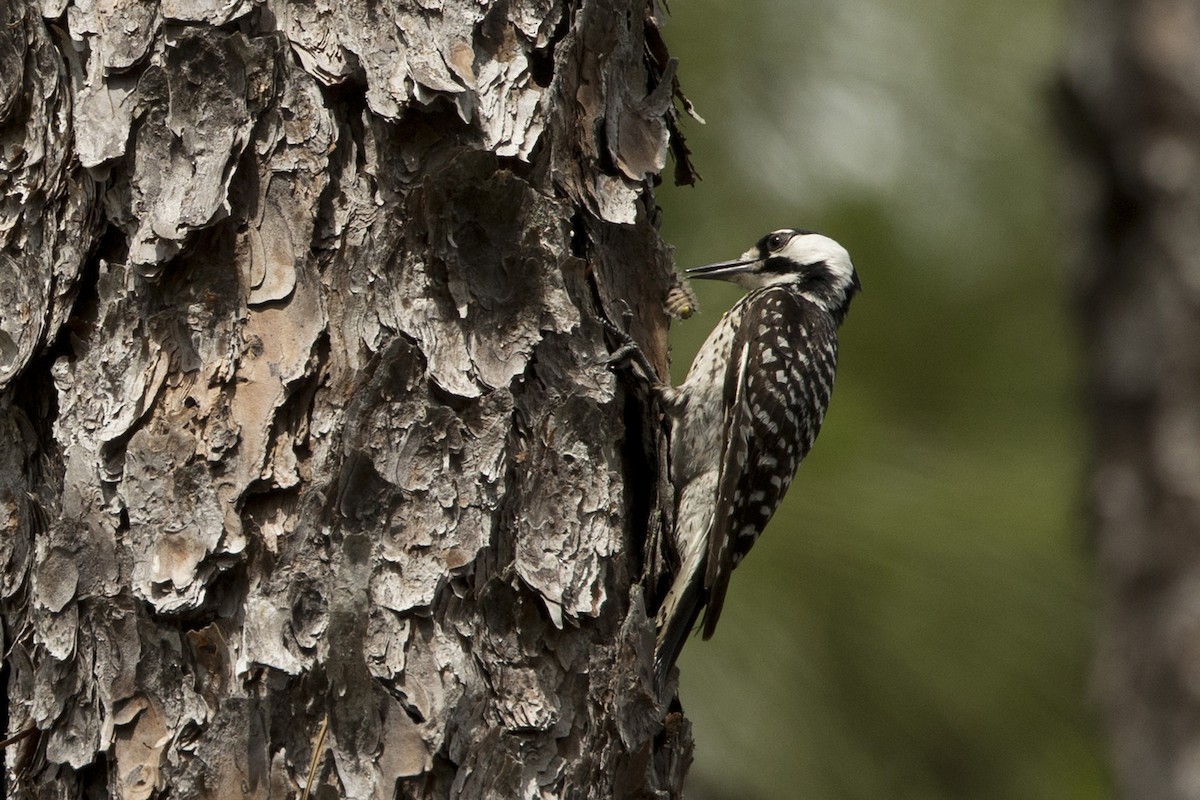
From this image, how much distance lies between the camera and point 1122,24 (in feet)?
7.89

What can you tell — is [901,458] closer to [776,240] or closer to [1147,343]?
[776,240]

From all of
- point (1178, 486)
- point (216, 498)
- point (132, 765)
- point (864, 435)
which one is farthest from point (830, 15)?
point (132, 765)

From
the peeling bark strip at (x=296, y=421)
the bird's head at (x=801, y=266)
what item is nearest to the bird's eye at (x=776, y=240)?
the bird's head at (x=801, y=266)

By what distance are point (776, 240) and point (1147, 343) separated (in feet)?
4.78

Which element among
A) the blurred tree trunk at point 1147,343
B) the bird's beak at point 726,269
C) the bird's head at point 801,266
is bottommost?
the blurred tree trunk at point 1147,343

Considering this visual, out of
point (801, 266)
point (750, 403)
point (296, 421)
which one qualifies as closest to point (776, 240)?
point (801, 266)

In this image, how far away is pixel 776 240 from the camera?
3707mm

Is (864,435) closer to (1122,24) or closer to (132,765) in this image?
(1122,24)

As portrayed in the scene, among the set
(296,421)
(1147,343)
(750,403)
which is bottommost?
(296,421)

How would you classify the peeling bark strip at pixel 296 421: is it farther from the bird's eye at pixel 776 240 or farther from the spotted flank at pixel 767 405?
the bird's eye at pixel 776 240

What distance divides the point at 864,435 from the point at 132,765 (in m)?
2.44

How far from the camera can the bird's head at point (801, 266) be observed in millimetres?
3697

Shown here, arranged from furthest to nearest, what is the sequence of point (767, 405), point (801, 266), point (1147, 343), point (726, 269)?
point (801, 266) → point (726, 269) → point (767, 405) → point (1147, 343)

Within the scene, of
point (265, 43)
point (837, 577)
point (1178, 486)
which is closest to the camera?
point (265, 43)
